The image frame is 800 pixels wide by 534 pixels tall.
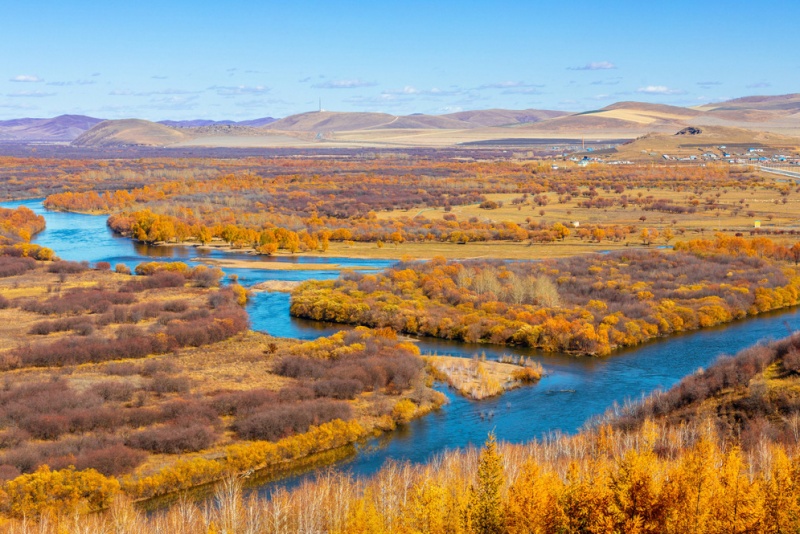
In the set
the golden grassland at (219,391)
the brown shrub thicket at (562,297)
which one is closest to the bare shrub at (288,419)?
the golden grassland at (219,391)

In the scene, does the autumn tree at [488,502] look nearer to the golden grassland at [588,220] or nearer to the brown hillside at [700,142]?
the golden grassland at [588,220]

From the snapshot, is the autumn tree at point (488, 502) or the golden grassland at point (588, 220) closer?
the autumn tree at point (488, 502)

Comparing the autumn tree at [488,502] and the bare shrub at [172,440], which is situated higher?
the autumn tree at [488,502]

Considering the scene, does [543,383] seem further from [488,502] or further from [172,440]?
[488,502]

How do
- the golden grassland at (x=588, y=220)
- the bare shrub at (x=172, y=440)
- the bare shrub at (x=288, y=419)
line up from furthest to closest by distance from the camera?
the golden grassland at (x=588, y=220)
the bare shrub at (x=288, y=419)
the bare shrub at (x=172, y=440)

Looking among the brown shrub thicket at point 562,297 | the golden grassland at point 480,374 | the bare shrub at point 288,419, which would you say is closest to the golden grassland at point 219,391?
the bare shrub at point 288,419

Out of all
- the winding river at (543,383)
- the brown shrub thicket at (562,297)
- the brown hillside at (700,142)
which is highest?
the brown hillside at (700,142)

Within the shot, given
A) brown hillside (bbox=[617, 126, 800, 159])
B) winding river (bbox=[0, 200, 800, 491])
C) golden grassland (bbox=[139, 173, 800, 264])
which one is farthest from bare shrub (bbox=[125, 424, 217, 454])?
brown hillside (bbox=[617, 126, 800, 159])

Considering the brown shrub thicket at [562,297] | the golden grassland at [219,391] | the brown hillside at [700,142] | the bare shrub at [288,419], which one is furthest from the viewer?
the brown hillside at [700,142]
